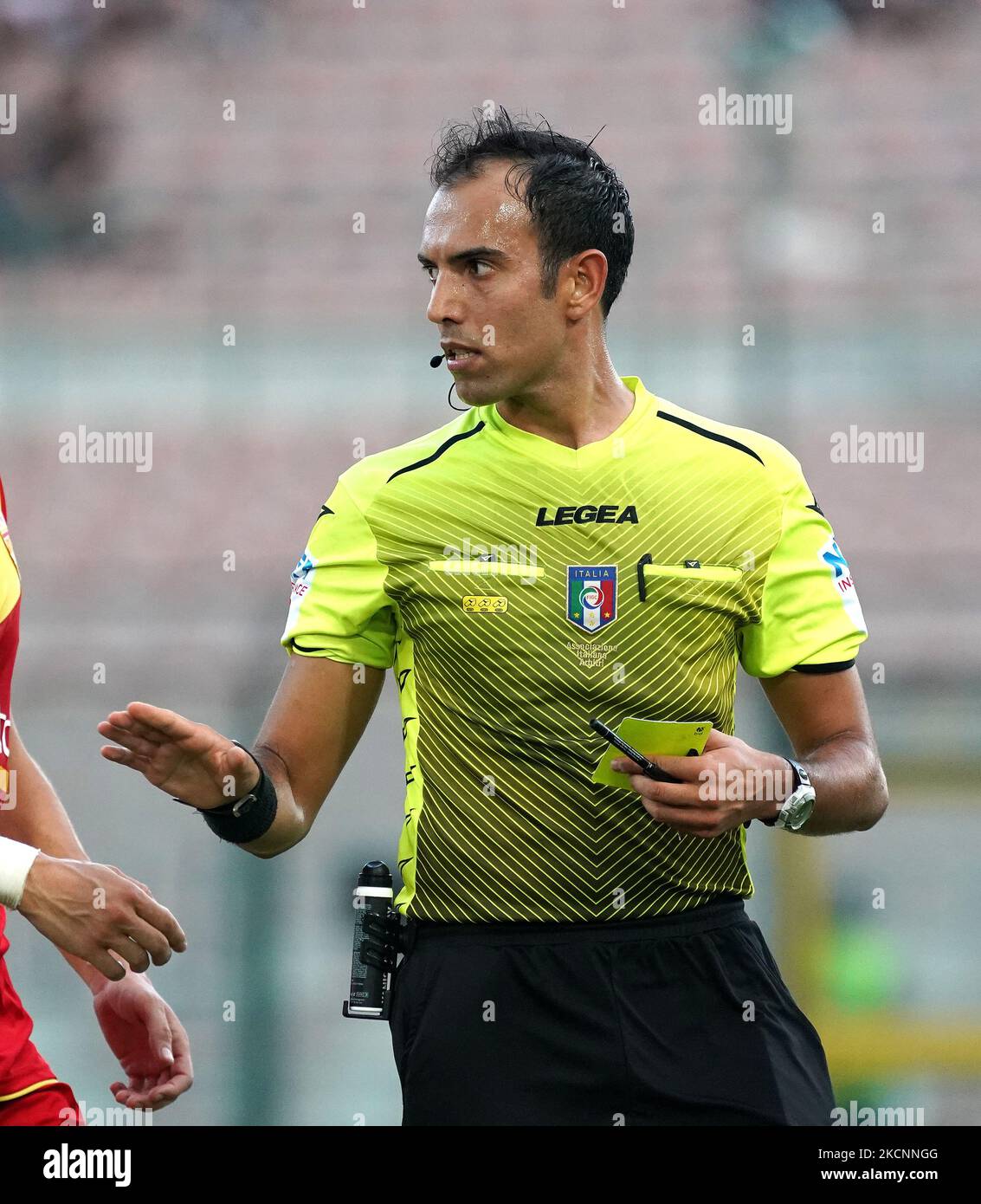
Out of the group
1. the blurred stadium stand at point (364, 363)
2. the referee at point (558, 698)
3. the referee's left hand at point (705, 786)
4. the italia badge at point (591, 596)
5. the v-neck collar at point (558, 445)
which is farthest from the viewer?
the blurred stadium stand at point (364, 363)

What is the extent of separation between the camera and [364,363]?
684 cm

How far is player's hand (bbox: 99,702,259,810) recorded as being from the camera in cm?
200

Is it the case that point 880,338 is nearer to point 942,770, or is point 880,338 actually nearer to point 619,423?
point 942,770

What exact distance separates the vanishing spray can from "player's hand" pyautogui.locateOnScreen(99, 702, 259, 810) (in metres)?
0.26

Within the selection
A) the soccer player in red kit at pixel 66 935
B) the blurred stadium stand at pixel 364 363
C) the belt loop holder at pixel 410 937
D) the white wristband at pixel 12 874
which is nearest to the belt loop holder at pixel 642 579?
the belt loop holder at pixel 410 937

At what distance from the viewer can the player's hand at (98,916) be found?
194 cm

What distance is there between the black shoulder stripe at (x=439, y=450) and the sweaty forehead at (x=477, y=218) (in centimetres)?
28

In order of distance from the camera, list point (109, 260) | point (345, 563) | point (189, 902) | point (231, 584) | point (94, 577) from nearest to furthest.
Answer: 1. point (345, 563)
2. point (189, 902)
3. point (231, 584)
4. point (94, 577)
5. point (109, 260)

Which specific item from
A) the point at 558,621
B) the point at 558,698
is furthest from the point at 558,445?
the point at 558,698

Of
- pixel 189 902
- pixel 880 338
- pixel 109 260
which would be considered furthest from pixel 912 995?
pixel 109 260

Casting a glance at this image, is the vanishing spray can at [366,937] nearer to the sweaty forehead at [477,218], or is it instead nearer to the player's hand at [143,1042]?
the player's hand at [143,1042]

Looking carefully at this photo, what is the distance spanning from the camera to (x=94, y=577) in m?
6.60

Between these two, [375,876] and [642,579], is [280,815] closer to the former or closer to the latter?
[375,876]
